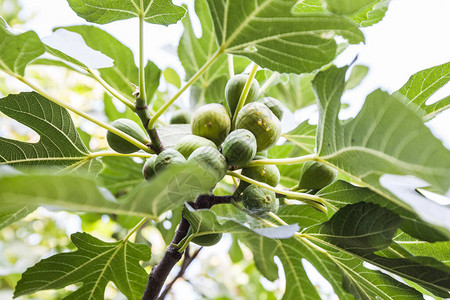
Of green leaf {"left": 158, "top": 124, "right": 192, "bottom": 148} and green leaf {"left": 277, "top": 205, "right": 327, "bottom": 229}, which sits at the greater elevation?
green leaf {"left": 158, "top": 124, "right": 192, "bottom": 148}

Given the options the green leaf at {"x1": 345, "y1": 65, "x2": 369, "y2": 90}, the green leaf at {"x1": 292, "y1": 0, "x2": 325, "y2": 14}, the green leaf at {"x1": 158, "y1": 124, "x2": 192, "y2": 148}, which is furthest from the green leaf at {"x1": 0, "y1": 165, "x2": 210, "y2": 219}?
the green leaf at {"x1": 345, "y1": 65, "x2": 369, "y2": 90}

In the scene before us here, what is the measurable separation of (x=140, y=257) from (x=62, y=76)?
97.8 inches

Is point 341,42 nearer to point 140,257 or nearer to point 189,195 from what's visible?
point 189,195

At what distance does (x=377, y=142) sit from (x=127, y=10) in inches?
30.9

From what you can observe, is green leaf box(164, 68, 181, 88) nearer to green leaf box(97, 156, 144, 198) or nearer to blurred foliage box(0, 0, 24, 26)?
green leaf box(97, 156, 144, 198)

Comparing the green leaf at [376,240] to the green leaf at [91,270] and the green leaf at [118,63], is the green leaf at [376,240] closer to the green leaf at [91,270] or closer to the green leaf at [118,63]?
the green leaf at [91,270]

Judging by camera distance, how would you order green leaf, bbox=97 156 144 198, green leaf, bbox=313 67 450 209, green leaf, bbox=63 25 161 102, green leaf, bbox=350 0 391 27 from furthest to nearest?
green leaf, bbox=97 156 144 198 < green leaf, bbox=63 25 161 102 < green leaf, bbox=350 0 391 27 < green leaf, bbox=313 67 450 209

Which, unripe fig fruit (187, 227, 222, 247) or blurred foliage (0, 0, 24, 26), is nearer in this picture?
unripe fig fruit (187, 227, 222, 247)

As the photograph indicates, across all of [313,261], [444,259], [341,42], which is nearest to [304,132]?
[341,42]

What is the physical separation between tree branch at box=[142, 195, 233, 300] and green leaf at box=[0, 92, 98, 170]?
15.0 inches

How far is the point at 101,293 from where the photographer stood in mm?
1242

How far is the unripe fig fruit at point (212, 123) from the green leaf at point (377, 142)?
254 millimetres

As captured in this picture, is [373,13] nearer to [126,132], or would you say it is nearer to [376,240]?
[376,240]

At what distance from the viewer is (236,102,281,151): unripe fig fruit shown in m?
1.02
